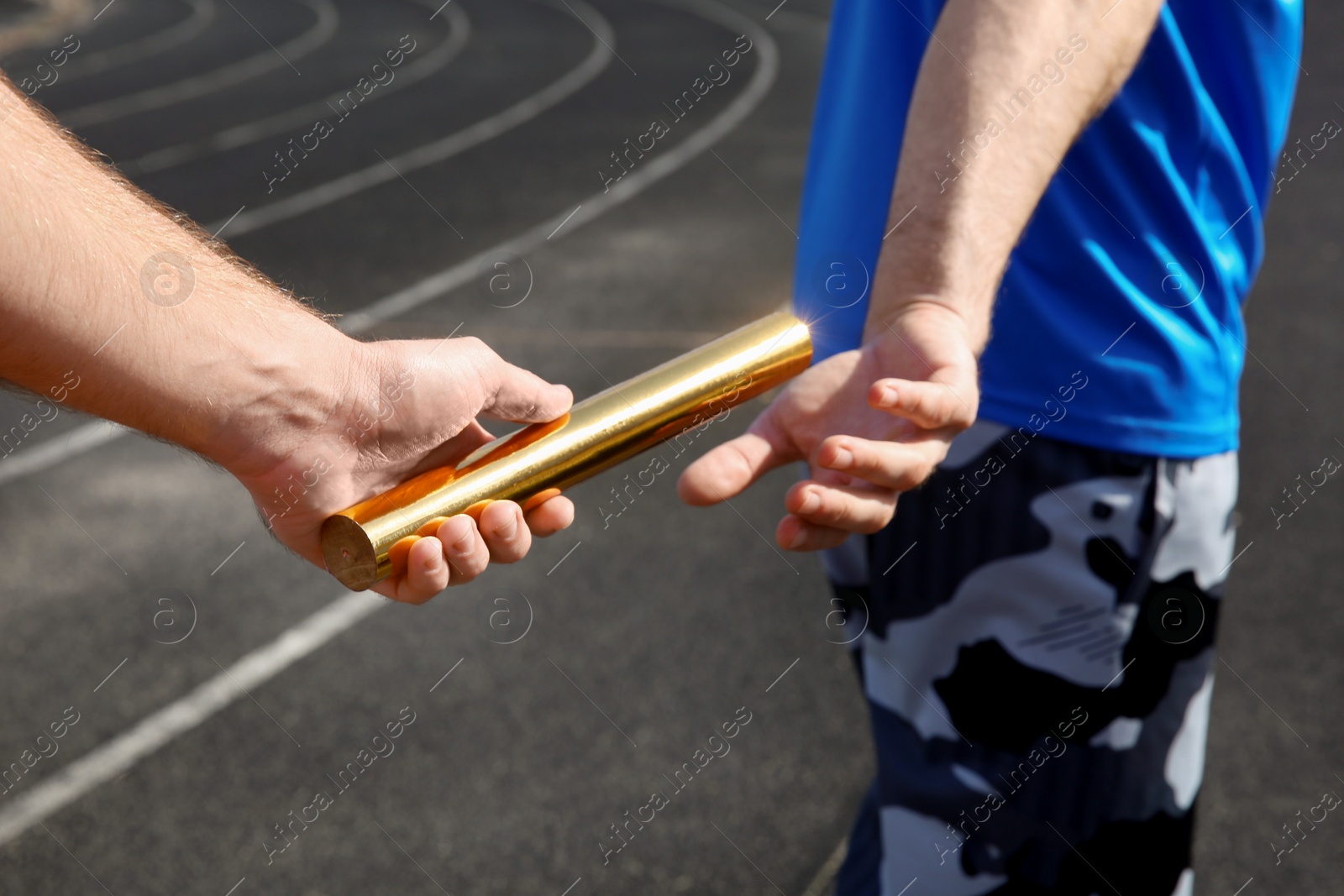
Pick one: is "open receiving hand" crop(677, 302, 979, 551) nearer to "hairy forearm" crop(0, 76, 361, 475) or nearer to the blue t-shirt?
the blue t-shirt

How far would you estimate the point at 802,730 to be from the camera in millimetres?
3875

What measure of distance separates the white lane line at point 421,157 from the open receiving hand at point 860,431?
783 cm

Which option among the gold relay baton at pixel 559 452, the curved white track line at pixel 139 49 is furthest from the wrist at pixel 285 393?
the curved white track line at pixel 139 49

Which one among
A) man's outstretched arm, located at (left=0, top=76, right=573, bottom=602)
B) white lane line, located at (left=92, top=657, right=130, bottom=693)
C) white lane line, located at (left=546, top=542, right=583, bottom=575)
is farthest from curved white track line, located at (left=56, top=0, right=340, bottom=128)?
man's outstretched arm, located at (left=0, top=76, right=573, bottom=602)

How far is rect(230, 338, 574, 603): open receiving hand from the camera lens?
1507 millimetres

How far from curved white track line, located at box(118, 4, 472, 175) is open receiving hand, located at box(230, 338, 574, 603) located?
378 inches

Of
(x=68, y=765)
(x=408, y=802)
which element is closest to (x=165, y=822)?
(x=68, y=765)

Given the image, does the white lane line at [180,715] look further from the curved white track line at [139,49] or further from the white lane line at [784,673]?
the curved white track line at [139,49]

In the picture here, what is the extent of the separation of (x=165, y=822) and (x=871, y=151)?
2.93m

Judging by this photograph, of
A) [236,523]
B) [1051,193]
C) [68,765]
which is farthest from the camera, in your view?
[236,523]

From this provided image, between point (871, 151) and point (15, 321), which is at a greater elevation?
point (15, 321)

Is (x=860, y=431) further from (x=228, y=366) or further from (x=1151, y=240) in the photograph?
(x=228, y=366)

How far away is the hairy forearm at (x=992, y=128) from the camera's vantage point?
5.73ft

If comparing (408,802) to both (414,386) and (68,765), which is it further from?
(414,386)
